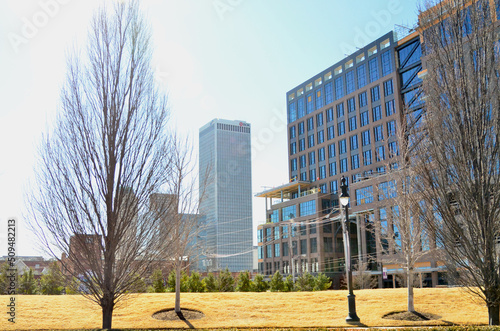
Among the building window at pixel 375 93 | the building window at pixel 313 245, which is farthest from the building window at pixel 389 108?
the building window at pixel 313 245

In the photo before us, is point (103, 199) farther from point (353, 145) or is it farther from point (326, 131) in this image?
point (326, 131)

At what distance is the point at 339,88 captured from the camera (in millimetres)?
81000

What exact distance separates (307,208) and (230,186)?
84948 millimetres

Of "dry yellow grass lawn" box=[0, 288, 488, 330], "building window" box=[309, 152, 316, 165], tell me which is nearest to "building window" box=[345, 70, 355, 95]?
"building window" box=[309, 152, 316, 165]

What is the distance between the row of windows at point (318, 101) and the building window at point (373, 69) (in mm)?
1779

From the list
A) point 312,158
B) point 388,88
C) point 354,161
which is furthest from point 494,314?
point 312,158

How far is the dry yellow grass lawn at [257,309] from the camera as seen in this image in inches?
690

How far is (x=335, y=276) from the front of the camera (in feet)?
246

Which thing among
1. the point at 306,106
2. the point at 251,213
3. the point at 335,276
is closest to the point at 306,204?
the point at 335,276

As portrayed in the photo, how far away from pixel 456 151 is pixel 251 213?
16056 cm

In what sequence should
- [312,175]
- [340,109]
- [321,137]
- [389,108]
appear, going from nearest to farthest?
[389,108] < [340,109] < [321,137] < [312,175]

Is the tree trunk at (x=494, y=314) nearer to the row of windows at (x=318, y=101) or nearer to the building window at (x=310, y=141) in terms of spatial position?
the row of windows at (x=318, y=101)

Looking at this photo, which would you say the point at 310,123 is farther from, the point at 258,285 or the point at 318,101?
the point at 258,285

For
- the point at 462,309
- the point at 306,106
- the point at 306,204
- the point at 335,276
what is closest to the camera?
the point at 462,309
